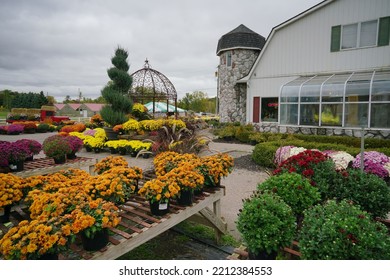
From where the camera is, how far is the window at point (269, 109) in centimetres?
1273

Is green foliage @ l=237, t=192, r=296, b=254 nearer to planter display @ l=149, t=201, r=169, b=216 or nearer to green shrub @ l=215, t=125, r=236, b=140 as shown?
planter display @ l=149, t=201, r=169, b=216

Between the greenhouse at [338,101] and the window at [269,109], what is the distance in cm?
190

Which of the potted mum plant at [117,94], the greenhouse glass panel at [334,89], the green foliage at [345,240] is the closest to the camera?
the green foliage at [345,240]

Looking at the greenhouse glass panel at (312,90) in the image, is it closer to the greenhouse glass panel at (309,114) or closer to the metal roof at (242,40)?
the greenhouse glass panel at (309,114)

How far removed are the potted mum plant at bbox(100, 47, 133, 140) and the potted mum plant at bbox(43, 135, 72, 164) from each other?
4.94 metres

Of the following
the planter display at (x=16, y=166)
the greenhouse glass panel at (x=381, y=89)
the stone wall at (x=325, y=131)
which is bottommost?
the planter display at (x=16, y=166)

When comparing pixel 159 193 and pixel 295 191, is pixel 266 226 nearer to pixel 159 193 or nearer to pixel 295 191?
pixel 295 191

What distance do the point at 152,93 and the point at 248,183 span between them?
9.15 meters

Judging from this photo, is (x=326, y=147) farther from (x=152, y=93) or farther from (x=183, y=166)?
(x=152, y=93)

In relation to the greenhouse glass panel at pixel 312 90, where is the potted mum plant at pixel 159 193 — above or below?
below

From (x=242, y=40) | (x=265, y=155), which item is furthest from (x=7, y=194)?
(x=242, y=40)

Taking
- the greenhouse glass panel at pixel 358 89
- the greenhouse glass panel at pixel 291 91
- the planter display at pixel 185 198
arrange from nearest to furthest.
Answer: the planter display at pixel 185 198, the greenhouse glass panel at pixel 358 89, the greenhouse glass panel at pixel 291 91

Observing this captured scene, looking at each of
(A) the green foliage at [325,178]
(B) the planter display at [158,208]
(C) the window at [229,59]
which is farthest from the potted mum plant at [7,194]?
(C) the window at [229,59]

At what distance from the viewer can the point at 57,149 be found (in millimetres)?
4895
